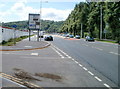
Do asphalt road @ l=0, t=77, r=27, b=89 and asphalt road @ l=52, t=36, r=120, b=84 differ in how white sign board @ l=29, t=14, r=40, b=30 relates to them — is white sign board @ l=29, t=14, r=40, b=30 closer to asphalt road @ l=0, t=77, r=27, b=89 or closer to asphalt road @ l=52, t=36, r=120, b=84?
asphalt road @ l=52, t=36, r=120, b=84

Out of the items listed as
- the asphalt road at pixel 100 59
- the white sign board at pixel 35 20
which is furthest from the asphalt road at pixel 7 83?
the white sign board at pixel 35 20

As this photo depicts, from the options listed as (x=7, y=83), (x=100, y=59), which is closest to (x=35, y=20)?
(x=100, y=59)

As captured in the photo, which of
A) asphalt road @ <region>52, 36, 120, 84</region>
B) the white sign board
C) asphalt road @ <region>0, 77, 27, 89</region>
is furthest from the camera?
Answer: the white sign board

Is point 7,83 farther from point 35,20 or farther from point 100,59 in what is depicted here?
point 35,20

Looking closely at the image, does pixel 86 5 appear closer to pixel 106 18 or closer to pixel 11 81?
pixel 106 18

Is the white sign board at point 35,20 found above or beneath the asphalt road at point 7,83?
above

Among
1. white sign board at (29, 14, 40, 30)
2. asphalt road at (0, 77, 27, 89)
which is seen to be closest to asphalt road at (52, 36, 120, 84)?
asphalt road at (0, 77, 27, 89)

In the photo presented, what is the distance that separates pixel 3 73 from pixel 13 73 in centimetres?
49

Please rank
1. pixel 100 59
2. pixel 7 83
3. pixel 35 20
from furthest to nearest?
pixel 35 20 → pixel 100 59 → pixel 7 83

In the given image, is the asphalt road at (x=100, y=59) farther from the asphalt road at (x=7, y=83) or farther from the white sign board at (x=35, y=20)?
the white sign board at (x=35, y=20)

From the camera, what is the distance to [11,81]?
8.10 m

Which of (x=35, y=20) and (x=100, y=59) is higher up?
(x=35, y=20)

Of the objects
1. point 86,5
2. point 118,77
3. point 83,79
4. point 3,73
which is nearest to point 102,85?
point 83,79

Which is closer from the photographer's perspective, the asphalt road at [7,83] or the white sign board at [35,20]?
the asphalt road at [7,83]
